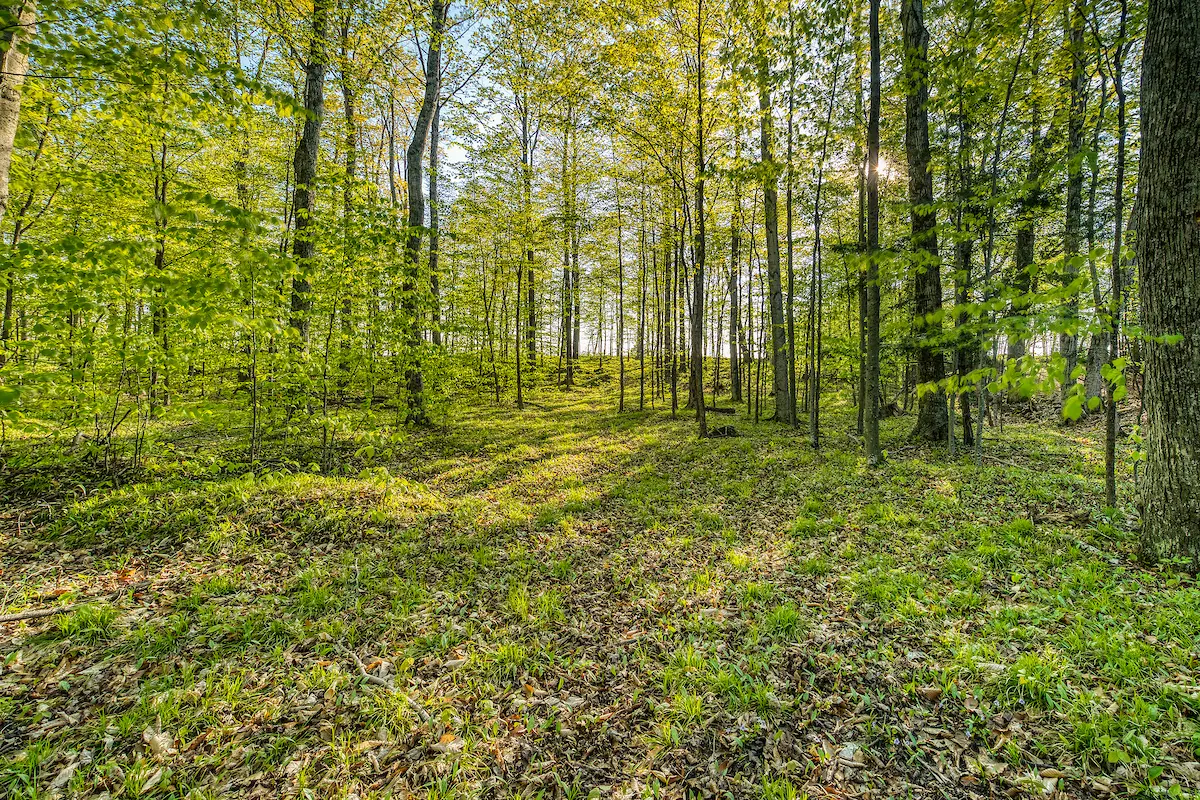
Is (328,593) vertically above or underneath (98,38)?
underneath

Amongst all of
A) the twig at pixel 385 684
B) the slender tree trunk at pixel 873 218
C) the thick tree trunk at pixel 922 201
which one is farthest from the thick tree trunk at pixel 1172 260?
the twig at pixel 385 684

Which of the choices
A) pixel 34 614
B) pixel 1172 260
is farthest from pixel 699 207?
pixel 34 614

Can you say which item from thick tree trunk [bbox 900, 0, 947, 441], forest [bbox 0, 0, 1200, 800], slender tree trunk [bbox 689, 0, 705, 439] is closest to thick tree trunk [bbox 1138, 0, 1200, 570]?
forest [bbox 0, 0, 1200, 800]

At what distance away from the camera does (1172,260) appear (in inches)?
144

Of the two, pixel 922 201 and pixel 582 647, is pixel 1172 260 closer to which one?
pixel 582 647

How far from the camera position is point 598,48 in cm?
1193

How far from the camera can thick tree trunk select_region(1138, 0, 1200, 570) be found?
11.7ft

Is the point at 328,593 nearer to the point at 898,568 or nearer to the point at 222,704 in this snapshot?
the point at 222,704

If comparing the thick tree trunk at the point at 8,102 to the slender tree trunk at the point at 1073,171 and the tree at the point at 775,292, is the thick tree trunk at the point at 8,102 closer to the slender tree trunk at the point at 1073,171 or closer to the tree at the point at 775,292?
the slender tree trunk at the point at 1073,171

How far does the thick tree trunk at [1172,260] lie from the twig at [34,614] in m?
9.30

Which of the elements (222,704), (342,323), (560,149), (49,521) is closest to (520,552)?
(222,704)

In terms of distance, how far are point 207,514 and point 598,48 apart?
1373 centimetres

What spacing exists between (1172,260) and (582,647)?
6.01m

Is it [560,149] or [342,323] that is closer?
[342,323]
